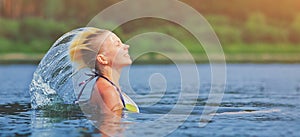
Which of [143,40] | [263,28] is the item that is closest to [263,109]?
[143,40]

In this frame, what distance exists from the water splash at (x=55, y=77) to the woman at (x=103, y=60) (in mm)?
428

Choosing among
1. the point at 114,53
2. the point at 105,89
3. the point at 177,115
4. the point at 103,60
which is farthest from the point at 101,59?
the point at 177,115

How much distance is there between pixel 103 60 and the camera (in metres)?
11.4

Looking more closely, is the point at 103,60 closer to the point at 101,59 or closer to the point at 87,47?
the point at 101,59

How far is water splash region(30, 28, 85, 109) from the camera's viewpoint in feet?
39.9

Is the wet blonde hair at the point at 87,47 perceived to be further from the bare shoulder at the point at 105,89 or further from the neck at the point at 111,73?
the bare shoulder at the point at 105,89

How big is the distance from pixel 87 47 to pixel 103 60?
12.6 inches

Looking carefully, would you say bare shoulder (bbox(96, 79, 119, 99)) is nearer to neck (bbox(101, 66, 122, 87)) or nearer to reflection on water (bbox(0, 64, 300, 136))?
neck (bbox(101, 66, 122, 87))

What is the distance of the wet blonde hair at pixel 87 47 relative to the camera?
37.5 ft

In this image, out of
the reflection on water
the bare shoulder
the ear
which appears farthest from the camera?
the ear

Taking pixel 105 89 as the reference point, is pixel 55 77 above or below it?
above

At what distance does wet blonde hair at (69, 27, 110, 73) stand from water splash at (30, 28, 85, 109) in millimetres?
297

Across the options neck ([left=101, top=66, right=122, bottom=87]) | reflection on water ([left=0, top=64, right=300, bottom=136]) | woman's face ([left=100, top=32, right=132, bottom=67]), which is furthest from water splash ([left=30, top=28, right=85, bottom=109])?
neck ([left=101, top=66, right=122, bottom=87])

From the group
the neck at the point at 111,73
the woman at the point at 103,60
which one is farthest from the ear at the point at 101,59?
the neck at the point at 111,73
